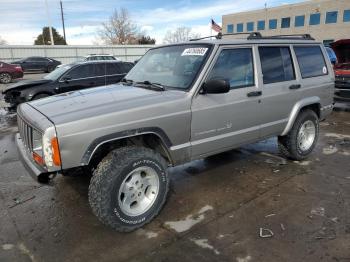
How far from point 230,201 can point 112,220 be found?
1.57 m

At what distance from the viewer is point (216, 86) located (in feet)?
11.7

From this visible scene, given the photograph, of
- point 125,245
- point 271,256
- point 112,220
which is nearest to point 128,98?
point 112,220

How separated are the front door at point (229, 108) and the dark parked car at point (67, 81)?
22.7 feet

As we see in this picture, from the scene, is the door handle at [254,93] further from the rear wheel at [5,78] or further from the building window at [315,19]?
the building window at [315,19]

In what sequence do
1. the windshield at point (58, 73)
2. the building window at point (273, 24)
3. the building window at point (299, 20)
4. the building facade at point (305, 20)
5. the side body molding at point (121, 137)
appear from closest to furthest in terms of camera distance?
the side body molding at point (121, 137) → the windshield at point (58, 73) → the building facade at point (305, 20) → the building window at point (299, 20) → the building window at point (273, 24)

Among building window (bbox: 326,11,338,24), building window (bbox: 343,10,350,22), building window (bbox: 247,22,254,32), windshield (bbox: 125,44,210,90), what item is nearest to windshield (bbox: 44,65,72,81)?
windshield (bbox: 125,44,210,90)

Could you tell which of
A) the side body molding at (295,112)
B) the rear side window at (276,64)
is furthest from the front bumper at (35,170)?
the side body molding at (295,112)

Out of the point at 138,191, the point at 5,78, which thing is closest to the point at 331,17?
the point at 5,78

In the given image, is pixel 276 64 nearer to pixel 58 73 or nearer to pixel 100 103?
pixel 100 103

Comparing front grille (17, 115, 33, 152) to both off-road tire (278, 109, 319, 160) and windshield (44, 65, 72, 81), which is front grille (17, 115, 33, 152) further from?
windshield (44, 65, 72, 81)

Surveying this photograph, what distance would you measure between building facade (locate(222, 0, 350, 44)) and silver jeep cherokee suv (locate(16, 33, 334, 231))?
39.5 metres

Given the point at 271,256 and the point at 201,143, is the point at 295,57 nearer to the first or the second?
the point at 201,143

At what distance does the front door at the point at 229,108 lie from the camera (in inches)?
149

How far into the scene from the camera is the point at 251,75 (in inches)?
171
